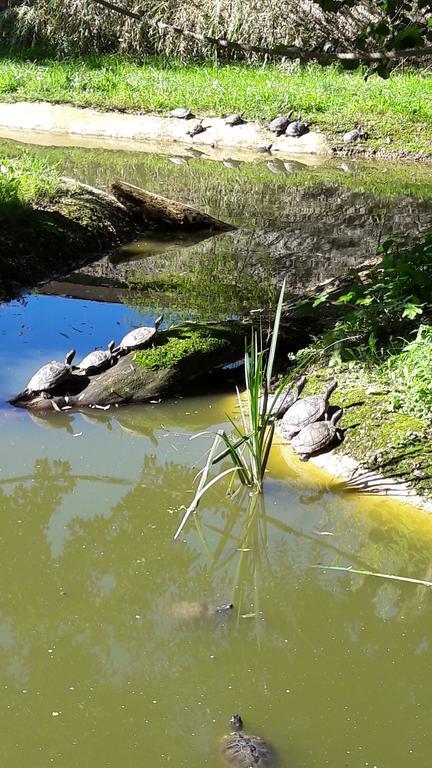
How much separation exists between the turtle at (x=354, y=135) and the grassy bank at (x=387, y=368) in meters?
9.93

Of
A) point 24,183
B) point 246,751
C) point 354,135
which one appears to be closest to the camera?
point 246,751

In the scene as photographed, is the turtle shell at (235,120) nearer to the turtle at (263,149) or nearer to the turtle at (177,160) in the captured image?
the turtle at (263,149)

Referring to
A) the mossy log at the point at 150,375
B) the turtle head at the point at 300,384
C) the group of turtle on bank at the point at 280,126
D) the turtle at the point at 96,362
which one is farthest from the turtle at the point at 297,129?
the turtle head at the point at 300,384

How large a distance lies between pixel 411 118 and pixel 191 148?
400cm

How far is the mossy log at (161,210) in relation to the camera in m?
10.4

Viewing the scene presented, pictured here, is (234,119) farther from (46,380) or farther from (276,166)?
(46,380)

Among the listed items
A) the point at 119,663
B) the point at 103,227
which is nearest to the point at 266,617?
the point at 119,663

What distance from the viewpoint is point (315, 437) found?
16.8 ft

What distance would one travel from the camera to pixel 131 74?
61.7ft

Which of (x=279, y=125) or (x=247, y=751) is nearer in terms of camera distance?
(x=247, y=751)

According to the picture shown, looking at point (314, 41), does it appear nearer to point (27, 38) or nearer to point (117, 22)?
point (117, 22)

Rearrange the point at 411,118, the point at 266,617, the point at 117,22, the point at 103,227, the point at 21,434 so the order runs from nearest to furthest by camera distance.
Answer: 1. the point at 266,617
2. the point at 21,434
3. the point at 103,227
4. the point at 411,118
5. the point at 117,22

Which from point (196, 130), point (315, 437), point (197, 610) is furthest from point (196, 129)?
point (197, 610)

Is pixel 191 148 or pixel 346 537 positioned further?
pixel 191 148
